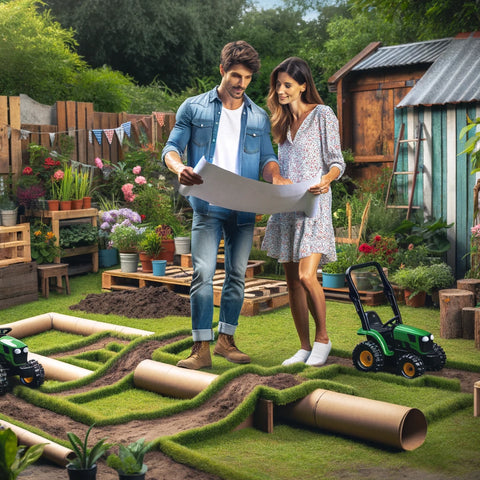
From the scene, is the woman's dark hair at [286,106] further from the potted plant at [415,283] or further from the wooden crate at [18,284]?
the wooden crate at [18,284]

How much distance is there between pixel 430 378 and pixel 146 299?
353 centimetres

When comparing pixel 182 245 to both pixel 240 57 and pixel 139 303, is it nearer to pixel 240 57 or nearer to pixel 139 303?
pixel 139 303

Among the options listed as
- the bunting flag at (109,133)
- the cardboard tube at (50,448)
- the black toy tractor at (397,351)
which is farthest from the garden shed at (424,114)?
the cardboard tube at (50,448)

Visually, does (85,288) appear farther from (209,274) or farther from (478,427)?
(478,427)

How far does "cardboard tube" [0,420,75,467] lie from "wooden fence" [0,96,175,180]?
229 inches

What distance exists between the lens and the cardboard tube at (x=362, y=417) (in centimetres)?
355

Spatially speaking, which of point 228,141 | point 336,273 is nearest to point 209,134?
point 228,141

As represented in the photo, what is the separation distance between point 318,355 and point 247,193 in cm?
138

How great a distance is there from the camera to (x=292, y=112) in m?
4.91

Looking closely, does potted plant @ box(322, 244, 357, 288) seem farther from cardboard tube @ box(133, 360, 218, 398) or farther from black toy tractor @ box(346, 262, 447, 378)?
cardboard tube @ box(133, 360, 218, 398)

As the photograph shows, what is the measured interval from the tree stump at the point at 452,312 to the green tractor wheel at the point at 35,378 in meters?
3.44

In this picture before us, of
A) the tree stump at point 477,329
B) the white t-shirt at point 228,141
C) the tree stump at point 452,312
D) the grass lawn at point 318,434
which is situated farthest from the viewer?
the tree stump at point 452,312

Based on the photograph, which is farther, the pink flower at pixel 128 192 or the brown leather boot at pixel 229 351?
the pink flower at pixel 128 192

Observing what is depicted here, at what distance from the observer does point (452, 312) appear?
6.10 meters
